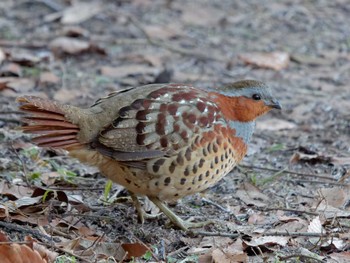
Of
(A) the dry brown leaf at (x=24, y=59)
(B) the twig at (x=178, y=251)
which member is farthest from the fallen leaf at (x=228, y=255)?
(A) the dry brown leaf at (x=24, y=59)

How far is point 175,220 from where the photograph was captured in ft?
14.8

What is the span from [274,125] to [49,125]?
8.90 ft

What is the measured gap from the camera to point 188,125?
4.36 m

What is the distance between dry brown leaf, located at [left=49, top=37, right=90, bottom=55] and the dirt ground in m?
0.01

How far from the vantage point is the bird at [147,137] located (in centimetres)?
428

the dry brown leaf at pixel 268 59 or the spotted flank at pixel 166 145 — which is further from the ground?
the spotted flank at pixel 166 145

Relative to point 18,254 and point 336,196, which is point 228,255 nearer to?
point 18,254

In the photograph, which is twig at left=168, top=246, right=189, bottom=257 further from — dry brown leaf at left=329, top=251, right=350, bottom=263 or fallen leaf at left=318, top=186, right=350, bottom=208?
fallen leaf at left=318, top=186, right=350, bottom=208

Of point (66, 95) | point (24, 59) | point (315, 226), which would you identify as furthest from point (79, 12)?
point (315, 226)

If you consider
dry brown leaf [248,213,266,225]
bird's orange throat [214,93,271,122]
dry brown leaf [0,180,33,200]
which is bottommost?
dry brown leaf [248,213,266,225]

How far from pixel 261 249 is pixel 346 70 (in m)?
4.21

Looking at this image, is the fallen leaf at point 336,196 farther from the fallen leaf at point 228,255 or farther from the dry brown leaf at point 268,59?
the dry brown leaf at point 268,59

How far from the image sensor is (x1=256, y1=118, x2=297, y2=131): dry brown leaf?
647 cm

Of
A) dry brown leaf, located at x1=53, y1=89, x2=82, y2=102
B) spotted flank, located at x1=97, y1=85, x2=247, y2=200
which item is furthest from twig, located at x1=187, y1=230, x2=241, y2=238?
dry brown leaf, located at x1=53, y1=89, x2=82, y2=102
